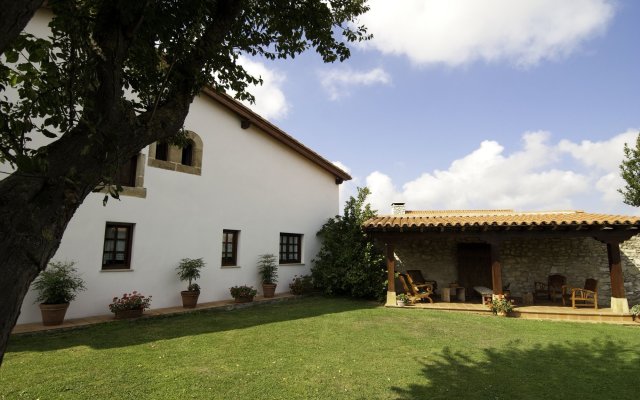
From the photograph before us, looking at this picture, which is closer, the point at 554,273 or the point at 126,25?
the point at 126,25

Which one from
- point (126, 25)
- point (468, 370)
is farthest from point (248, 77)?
point (468, 370)

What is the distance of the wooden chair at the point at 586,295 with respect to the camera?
9.88 m

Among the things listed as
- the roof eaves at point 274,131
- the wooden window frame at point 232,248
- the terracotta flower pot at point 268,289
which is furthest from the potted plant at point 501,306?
the roof eaves at point 274,131

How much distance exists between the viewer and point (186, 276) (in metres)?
9.65

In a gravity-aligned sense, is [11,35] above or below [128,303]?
above

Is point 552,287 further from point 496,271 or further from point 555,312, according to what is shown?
point 496,271

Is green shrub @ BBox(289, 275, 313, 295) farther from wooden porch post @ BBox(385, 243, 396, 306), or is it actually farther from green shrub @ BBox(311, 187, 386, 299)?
wooden porch post @ BBox(385, 243, 396, 306)

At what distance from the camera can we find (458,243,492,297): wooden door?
12.7 meters

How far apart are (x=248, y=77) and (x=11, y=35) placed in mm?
3630

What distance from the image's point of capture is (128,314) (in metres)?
8.15

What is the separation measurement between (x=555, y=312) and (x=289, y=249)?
875 centimetres

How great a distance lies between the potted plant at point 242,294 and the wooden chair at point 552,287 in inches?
365

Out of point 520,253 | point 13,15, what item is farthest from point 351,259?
point 13,15

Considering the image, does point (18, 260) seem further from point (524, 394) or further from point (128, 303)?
point (128, 303)
